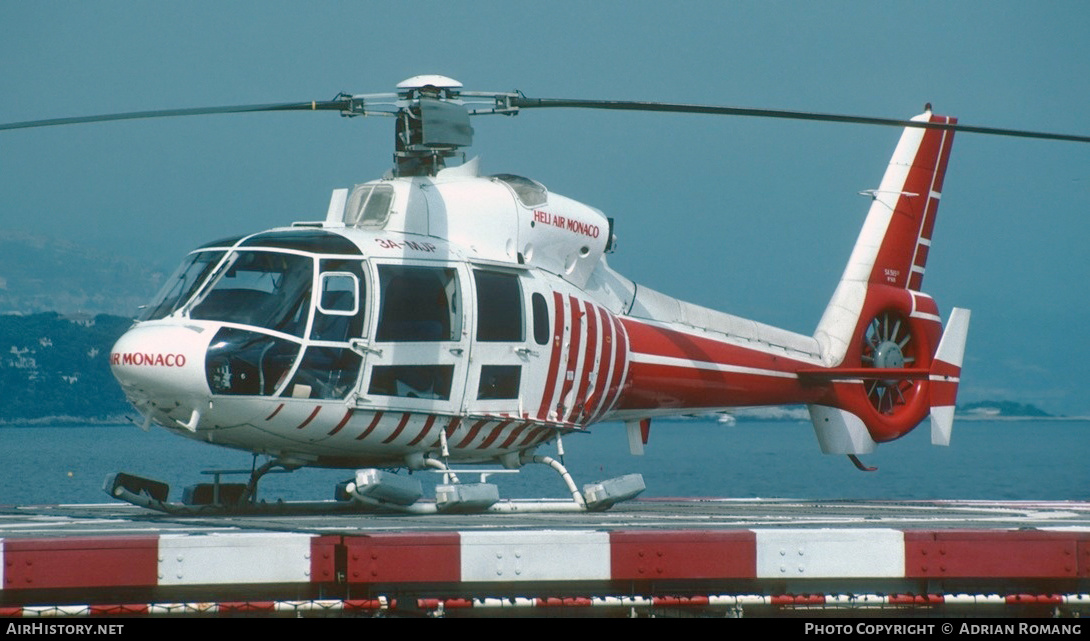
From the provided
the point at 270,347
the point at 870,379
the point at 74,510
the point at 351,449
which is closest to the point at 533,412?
the point at 351,449

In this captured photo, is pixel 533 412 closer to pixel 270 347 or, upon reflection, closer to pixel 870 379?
pixel 270 347

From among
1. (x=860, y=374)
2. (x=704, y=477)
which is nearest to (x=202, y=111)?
(x=860, y=374)

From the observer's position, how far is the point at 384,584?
286 inches

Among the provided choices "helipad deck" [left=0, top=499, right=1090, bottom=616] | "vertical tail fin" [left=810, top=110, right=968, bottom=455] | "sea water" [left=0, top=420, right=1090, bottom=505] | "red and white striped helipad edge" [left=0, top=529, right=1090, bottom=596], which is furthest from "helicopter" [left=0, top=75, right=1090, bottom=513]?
"sea water" [left=0, top=420, right=1090, bottom=505]

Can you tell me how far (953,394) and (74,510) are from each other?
9.70m

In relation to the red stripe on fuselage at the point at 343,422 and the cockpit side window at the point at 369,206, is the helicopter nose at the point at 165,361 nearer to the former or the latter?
the red stripe on fuselage at the point at 343,422

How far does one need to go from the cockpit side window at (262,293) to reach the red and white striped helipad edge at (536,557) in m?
3.80

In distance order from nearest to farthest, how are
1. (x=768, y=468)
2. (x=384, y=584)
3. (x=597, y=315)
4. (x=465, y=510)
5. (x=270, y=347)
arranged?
(x=384, y=584) < (x=270, y=347) < (x=465, y=510) < (x=597, y=315) < (x=768, y=468)

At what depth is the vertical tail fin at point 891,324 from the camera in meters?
16.4

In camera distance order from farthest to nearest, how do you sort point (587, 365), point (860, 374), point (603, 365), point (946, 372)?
point (946, 372)
point (860, 374)
point (603, 365)
point (587, 365)

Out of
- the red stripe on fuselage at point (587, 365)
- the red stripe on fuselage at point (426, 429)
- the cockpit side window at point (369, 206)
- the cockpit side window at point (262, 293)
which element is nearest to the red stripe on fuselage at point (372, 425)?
the red stripe on fuselage at point (426, 429)

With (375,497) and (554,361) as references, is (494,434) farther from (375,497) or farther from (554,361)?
(375,497)

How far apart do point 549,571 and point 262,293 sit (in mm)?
4549

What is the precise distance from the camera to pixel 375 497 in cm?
1095
